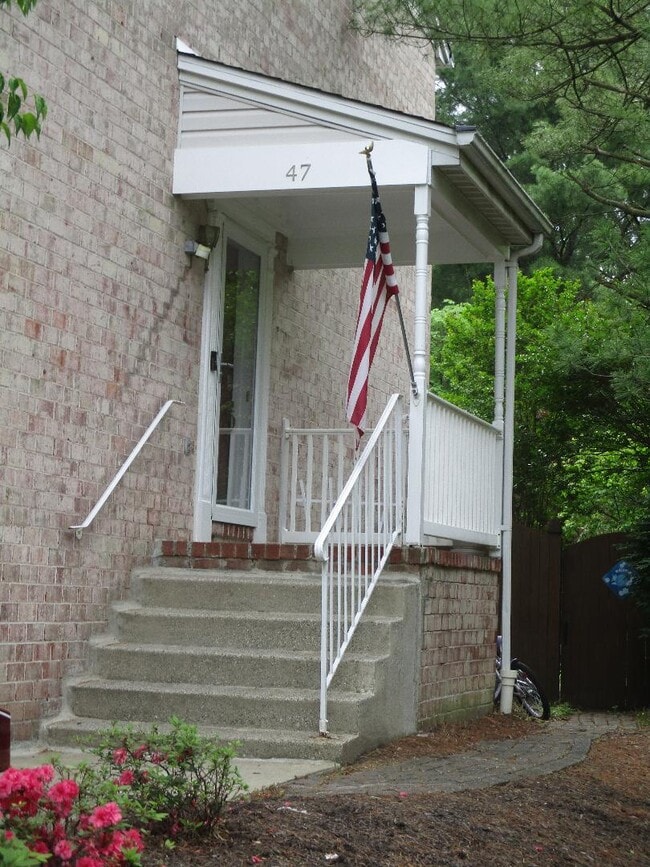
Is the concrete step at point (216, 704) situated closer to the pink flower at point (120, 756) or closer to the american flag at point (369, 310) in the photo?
the american flag at point (369, 310)

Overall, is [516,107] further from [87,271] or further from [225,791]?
[225,791]

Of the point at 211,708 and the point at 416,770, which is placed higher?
the point at 211,708

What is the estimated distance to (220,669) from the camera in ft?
22.5

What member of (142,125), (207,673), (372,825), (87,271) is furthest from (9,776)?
(142,125)

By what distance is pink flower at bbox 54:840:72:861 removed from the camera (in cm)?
329

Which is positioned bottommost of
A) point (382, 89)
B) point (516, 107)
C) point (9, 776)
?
point (9, 776)

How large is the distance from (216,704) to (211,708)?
0.12 feet

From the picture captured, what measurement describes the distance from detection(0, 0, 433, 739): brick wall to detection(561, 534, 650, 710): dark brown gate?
15.9ft

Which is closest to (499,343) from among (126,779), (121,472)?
(121,472)

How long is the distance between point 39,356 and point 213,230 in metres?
2.16

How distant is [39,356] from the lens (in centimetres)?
684

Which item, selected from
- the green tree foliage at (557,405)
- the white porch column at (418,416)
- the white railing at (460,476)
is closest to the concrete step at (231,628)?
the white porch column at (418,416)

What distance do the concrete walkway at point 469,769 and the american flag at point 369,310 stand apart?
2.01 metres

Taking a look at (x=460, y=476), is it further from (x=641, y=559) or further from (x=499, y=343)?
(x=641, y=559)
